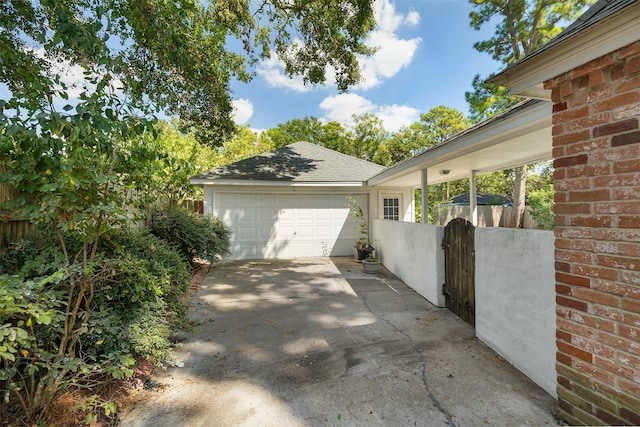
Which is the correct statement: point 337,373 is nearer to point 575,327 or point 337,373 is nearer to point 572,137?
point 575,327

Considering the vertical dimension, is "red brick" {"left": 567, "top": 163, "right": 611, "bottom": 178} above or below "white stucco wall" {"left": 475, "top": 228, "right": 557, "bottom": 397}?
above

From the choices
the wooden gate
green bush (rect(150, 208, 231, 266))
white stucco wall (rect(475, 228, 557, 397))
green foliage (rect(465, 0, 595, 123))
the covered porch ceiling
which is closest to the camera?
white stucco wall (rect(475, 228, 557, 397))

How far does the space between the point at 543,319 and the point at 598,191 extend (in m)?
1.37

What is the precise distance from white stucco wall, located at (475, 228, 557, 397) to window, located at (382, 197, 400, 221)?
288 inches

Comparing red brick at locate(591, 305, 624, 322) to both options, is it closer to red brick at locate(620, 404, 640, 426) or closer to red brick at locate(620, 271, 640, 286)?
red brick at locate(620, 271, 640, 286)

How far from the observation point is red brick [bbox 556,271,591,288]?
6.23ft

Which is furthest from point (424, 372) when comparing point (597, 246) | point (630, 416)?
point (597, 246)

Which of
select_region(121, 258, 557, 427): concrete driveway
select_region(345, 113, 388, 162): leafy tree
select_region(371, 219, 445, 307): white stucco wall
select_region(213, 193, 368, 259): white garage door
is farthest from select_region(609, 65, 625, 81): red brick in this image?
select_region(345, 113, 388, 162): leafy tree

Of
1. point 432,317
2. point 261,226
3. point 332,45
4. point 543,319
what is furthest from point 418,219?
point 543,319

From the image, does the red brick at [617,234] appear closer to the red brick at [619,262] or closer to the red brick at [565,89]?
the red brick at [619,262]

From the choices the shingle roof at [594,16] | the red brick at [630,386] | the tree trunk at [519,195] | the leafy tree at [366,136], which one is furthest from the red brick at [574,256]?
the leafy tree at [366,136]

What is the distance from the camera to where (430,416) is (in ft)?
7.52

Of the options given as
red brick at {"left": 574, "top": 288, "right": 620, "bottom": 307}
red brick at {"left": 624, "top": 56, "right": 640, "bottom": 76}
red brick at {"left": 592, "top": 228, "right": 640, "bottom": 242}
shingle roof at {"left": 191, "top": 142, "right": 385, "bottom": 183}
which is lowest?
red brick at {"left": 574, "top": 288, "right": 620, "bottom": 307}

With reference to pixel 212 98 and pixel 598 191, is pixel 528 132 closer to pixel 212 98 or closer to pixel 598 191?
pixel 598 191
